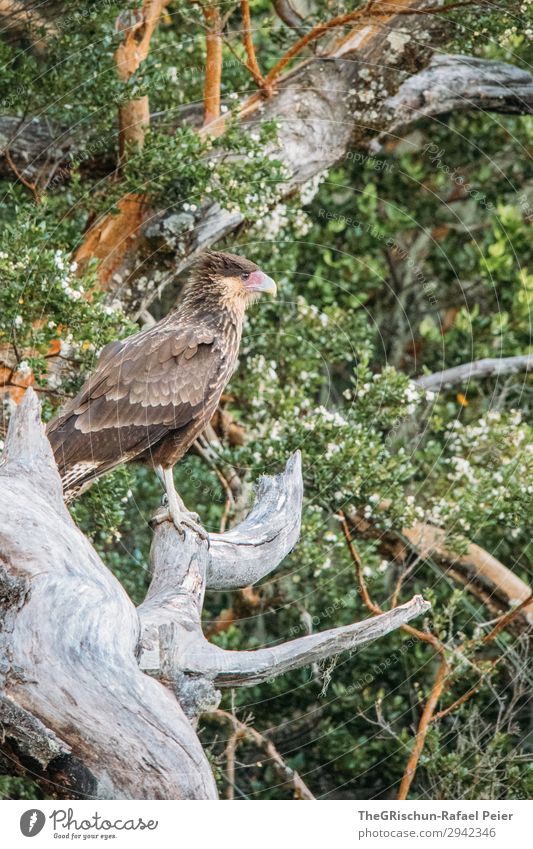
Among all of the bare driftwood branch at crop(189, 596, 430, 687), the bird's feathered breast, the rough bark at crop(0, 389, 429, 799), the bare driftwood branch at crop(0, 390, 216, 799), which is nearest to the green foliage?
the bird's feathered breast

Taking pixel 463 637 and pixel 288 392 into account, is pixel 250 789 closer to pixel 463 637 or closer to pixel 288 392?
pixel 463 637

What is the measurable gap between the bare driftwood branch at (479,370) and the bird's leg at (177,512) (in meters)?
3.51

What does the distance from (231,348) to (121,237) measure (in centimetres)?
198

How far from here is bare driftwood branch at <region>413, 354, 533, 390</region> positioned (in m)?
9.27

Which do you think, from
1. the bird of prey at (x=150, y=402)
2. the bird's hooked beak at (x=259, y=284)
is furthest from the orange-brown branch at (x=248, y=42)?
the bird of prey at (x=150, y=402)

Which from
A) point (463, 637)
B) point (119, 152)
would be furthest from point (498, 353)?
point (119, 152)

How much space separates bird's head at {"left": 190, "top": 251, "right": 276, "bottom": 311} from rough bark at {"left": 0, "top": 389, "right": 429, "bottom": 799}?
2.07 meters

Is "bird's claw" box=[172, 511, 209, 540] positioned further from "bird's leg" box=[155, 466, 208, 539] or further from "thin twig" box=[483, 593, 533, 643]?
"thin twig" box=[483, 593, 533, 643]

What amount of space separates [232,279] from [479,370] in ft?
11.2

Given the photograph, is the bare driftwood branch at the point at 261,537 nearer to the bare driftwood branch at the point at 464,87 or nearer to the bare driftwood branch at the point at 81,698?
the bare driftwood branch at the point at 81,698

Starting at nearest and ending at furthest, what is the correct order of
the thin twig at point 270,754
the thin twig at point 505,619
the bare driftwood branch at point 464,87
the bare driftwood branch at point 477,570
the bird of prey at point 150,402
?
1. the bird of prey at point 150,402
2. the thin twig at point 270,754
3. the thin twig at point 505,619
4. the bare driftwood branch at point 477,570
5. the bare driftwood branch at point 464,87

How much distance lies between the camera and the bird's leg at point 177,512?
19.2 feet

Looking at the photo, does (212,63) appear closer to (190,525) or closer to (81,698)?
(190,525)

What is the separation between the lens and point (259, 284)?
6.64 meters
